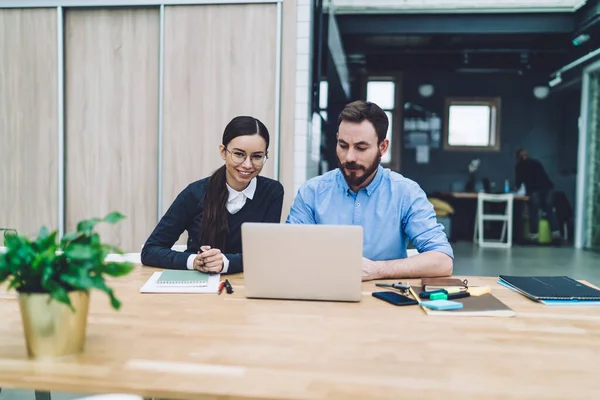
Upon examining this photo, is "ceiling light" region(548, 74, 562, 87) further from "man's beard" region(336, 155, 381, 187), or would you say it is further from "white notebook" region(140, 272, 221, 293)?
"white notebook" region(140, 272, 221, 293)

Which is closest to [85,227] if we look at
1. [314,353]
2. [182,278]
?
[314,353]

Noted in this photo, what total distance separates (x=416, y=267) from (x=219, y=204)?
898 millimetres

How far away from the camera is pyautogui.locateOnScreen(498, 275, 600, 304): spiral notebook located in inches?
62.4

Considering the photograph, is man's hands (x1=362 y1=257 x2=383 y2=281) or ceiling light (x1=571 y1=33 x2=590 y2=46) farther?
ceiling light (x1=571 y1=33 x2=590 y2=46)

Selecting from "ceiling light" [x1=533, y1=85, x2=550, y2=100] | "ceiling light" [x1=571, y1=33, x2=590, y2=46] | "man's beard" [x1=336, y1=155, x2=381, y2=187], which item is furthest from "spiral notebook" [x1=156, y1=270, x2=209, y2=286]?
"ceiling light" [x1=533, y1=85, x2=550, y2=100]

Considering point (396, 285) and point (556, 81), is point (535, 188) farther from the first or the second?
point (396, 285)

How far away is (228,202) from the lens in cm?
234

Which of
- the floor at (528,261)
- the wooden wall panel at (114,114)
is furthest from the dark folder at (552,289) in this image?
the floor at (528,261)

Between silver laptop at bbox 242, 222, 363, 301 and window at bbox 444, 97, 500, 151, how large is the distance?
9580 millimetres

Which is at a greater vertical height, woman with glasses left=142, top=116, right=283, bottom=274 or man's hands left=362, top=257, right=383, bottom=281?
woman with glasses left=142, top=116, right=283, bottom=274

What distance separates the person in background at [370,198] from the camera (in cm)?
221

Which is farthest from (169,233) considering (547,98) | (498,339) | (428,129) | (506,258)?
(547,98)

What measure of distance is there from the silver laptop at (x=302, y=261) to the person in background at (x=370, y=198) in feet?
2.25

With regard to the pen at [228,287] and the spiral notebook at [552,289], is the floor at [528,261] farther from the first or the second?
the pen at [228,287]
